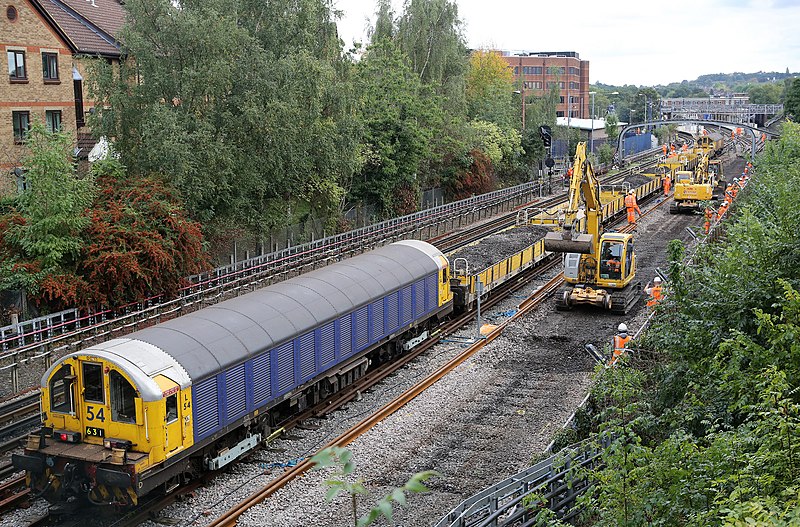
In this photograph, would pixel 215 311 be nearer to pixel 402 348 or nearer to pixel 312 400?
pixel 312 400

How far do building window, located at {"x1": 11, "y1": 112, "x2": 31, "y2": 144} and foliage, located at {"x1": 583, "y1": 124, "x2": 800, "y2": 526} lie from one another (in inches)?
1166

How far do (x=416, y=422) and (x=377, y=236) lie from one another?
79.2 ft

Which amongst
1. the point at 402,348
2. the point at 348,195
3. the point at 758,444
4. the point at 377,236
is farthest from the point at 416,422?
the point at 348,195

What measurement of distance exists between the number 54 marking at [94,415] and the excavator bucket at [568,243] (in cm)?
1672

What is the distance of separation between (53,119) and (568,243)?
26.1 metres

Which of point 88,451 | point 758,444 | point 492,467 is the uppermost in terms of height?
point 758,444

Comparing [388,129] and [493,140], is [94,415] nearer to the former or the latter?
[388,129]

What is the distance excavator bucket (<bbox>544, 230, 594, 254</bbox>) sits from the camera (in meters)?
27.4

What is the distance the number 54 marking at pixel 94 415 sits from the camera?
592 inches

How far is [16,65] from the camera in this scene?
120 feet

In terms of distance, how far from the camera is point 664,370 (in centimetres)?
1641

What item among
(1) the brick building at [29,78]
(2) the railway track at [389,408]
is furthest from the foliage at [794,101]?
(1) the brick building at [29,78]

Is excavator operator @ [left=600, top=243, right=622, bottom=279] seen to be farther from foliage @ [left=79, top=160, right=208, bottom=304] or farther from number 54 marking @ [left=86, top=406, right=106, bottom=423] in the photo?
number 54 marking @ [left=86, top=406, right=106, bottom=423]

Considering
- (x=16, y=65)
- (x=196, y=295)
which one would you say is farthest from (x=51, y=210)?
(x=16, y=65)
